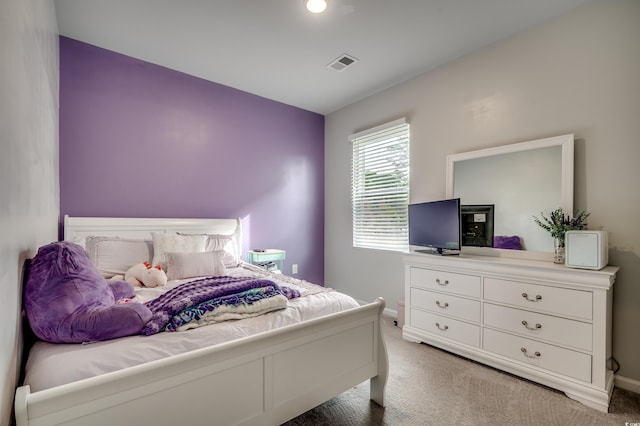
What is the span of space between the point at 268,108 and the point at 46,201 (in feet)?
8.39

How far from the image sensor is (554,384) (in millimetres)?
1982

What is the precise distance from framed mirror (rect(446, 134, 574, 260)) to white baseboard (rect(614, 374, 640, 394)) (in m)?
0.86

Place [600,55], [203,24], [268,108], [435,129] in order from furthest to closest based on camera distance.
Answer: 1. [268,108]
2. [435,129]
3. [203,24]
4. [600,55]

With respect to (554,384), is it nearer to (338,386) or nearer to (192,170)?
(338,386)

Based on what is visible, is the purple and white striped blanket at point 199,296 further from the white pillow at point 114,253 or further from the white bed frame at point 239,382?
the white pillow at point 114,253

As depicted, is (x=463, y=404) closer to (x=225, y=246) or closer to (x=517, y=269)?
(x=517, y=269)

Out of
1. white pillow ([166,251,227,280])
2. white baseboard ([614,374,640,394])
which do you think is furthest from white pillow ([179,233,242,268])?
white baseboard ([614,374,640,394])

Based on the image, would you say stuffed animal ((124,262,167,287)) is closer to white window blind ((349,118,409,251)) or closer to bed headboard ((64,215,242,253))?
bed headboard ((64,215,242,253))

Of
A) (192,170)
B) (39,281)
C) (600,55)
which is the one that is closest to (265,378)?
(39,281)

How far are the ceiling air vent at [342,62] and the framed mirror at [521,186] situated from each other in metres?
1.38

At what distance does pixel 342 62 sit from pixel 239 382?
2.81 metres

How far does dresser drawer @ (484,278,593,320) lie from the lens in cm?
190

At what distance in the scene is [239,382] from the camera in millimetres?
1331

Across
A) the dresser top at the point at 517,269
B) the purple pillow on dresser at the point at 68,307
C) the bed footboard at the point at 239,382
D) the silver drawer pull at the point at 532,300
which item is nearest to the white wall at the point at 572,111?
the dresser top at the point at 517,269
